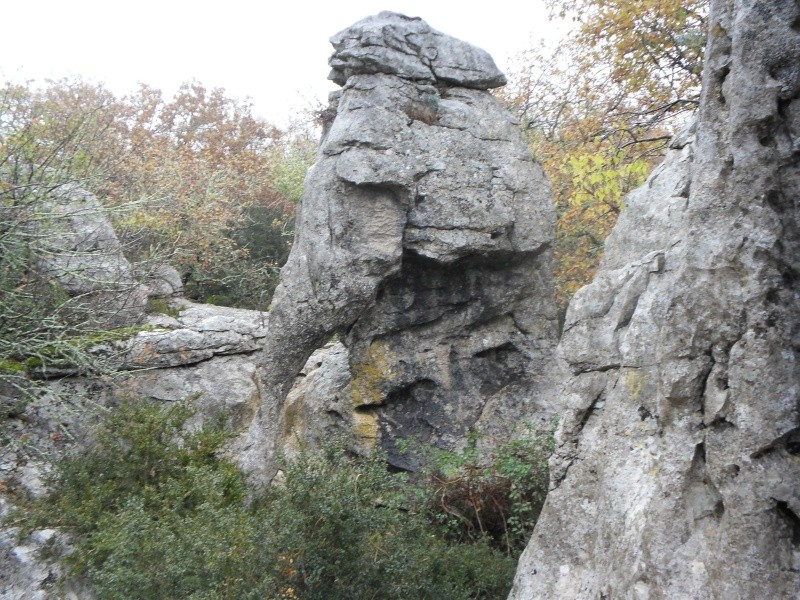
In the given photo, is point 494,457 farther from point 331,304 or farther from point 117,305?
point 117,305

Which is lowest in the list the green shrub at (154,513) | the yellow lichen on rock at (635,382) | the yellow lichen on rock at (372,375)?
the green shrub at (154,513)

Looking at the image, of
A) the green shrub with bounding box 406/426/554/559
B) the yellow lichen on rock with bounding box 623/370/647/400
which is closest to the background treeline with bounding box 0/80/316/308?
the green shrub with bounding box 406/426/554/559

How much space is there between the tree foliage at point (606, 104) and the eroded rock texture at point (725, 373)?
5.85m

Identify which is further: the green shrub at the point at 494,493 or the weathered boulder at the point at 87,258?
the weathered boulder at the point at 87,258

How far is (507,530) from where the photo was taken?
7.03 metres

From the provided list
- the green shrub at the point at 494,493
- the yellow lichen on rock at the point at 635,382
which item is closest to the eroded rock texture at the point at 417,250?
the green shrub at the point at 494,493

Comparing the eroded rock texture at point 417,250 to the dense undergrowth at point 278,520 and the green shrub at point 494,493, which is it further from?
the green shrub at point 494,493

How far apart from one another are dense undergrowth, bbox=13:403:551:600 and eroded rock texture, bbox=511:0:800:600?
64.4 inches

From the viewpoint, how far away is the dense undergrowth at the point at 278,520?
4.99m

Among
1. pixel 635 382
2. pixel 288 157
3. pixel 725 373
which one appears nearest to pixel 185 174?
pixel 288 157

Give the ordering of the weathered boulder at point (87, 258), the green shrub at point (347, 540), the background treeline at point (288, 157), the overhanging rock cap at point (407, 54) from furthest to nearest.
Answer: the background treeline at point (288, 157) → the overhanging rock cap at point (407, 54) → the weathered boulder at point (87, 258) → the green shrub at point (347, 540)

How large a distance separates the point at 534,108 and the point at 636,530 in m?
14.8

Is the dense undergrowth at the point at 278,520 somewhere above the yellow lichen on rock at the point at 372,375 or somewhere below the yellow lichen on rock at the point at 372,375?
below

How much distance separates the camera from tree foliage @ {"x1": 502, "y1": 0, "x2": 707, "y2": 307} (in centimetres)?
1116
